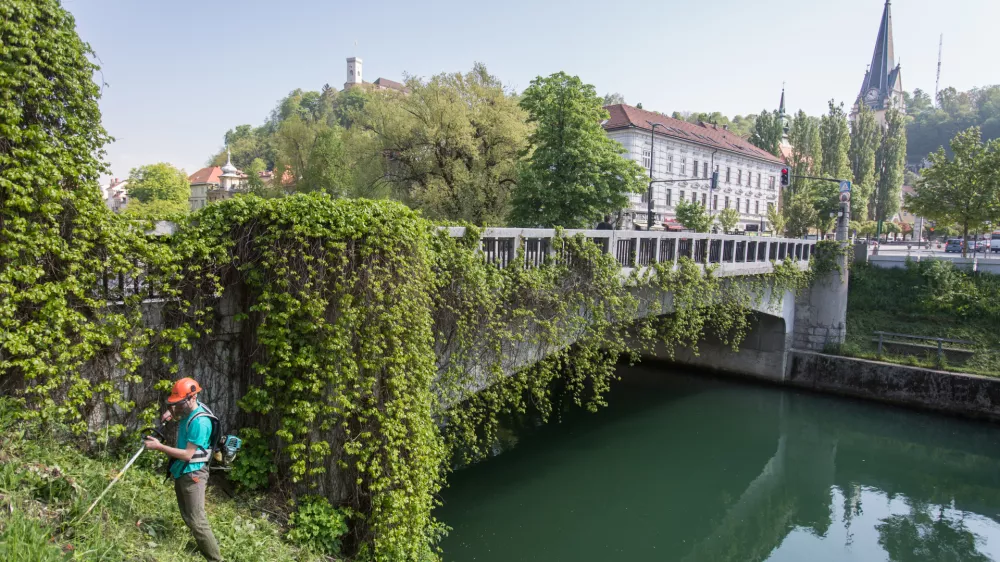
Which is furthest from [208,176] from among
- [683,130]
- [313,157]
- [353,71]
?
[683,130]

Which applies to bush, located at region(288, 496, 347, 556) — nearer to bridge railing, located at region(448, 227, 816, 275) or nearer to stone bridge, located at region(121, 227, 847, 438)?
stone bridge, located at region(121, 227, 847, 438)

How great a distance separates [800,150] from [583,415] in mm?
39221

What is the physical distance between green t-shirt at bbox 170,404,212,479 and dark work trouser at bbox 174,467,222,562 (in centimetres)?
5

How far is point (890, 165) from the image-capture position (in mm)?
53531

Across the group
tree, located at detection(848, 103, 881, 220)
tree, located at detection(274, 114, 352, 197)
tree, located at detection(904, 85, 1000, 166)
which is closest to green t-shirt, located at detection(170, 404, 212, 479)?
tree, located at detection(274, 114, 352, 197)

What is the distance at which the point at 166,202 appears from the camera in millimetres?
47719

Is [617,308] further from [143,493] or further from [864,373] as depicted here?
[864,373]

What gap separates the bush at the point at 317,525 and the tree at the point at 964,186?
2908 centimetres

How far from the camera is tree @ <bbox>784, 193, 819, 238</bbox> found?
35.5 m

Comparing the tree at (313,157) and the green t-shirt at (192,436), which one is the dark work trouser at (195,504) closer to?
the green t-shirt at (192,436)

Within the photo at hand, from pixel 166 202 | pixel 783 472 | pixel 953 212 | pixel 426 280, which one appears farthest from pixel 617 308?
pixel 166 202

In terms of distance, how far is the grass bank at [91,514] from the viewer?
4.21m

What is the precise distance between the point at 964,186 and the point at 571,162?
63.5 ft

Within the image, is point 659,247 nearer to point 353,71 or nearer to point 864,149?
point 864,149
